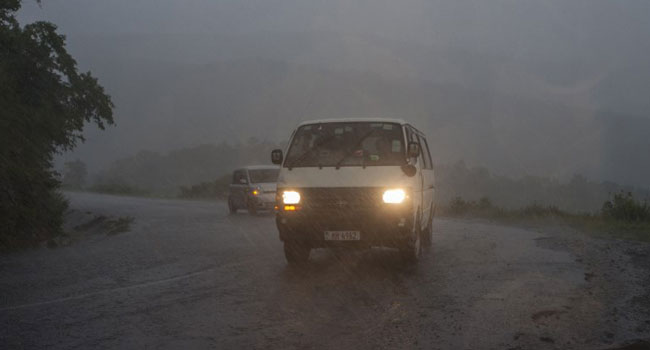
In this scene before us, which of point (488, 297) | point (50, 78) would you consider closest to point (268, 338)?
point (488, 297)

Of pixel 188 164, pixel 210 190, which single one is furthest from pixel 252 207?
pixel 188 164

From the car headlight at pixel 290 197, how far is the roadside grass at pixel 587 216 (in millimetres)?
8772

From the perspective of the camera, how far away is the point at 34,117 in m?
14.3

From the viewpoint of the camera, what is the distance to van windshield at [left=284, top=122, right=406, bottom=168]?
9.37m

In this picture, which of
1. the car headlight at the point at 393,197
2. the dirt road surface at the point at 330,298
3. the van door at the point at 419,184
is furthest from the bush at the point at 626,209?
the car headlight at the point at 393,197

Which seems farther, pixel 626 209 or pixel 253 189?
pixel 253 189

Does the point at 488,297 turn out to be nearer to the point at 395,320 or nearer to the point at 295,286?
the point at 395,320

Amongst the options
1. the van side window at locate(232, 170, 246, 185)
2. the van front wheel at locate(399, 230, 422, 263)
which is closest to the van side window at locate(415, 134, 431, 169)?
the van front wheel at locate(399, 230, 422, 263)

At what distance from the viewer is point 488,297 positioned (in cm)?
691

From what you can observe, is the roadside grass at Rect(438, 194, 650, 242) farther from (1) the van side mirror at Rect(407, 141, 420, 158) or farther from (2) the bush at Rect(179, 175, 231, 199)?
(2) the bush at Rect(179, 175, 231, 199)

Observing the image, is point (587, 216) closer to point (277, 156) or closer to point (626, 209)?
point (626, 209)

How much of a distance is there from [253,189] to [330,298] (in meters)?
15.6

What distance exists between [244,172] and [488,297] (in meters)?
16.8

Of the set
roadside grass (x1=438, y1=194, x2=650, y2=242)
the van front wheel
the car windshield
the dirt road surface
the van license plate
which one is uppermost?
the car windshield
